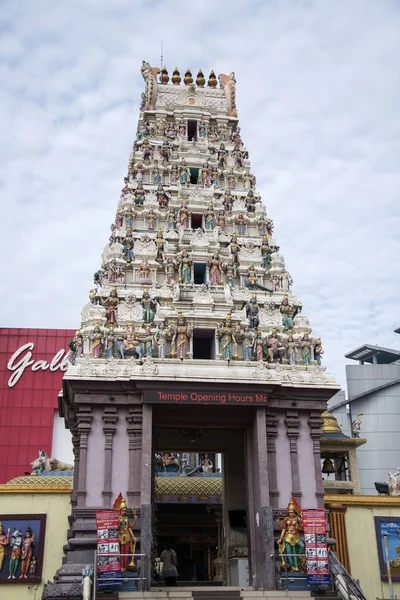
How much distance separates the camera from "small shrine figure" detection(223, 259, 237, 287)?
1000 inches

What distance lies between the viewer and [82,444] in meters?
19.9

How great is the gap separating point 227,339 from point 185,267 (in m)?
3.73

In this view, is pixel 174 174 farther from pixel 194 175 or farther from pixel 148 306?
pixel 148 306

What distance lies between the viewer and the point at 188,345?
2288 centimetres

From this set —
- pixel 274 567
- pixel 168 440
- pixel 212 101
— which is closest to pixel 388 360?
pixel 212 101

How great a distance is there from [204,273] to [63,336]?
75.5ft

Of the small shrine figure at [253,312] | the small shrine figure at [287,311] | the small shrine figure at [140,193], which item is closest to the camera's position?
the small shrine figure at [253,312]

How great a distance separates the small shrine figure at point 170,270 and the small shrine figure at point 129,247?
1.50 meters

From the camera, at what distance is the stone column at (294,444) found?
20359 millimetres

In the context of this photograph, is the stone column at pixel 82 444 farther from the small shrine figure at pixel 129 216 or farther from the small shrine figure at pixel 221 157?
the small shrine figure at pixel 221 157

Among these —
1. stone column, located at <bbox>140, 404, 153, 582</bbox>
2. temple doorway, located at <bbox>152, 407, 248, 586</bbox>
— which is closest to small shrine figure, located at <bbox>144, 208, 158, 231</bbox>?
temple doorway, located at <bbox>152, 407, 248, 586</bbox>

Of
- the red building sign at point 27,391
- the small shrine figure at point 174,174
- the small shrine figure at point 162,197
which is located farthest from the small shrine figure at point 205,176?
the red building sign at point 27,391

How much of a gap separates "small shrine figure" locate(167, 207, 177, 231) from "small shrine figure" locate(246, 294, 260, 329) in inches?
186

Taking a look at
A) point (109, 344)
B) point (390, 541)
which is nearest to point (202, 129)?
point (109, 344)
